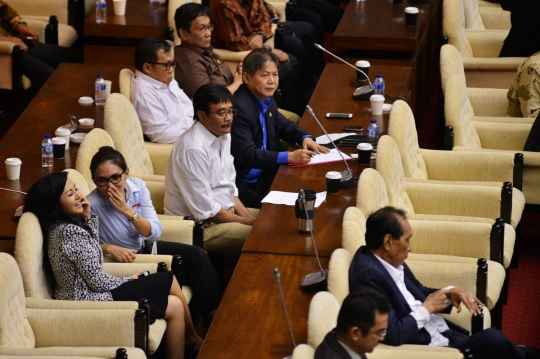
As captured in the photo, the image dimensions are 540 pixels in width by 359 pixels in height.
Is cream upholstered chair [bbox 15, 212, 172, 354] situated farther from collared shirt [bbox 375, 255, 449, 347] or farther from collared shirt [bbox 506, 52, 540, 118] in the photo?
collared shirt [bbox 506, 52, 540, 118]

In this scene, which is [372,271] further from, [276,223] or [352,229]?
[276,223]

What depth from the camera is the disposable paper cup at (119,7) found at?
23.7 feet

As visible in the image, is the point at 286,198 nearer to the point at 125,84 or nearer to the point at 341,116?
the point at 341,116

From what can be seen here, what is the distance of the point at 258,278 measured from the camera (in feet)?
13.8

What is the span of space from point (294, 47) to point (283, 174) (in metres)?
2.73

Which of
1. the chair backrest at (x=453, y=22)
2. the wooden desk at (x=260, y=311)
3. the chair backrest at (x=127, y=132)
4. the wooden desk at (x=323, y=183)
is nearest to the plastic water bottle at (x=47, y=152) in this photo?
the chair backrest at (x=127, y=132)

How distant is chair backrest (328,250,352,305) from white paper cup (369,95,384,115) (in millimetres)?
2034

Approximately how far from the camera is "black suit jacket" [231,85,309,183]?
5.36 metres

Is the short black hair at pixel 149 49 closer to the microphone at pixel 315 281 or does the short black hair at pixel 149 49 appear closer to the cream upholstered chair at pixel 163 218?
the cream upholstered chair at pixel 163 218

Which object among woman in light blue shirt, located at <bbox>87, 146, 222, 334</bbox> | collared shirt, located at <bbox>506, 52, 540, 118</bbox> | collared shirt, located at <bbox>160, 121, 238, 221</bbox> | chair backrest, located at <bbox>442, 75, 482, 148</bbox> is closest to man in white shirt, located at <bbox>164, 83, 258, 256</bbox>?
collared shirt, located at <bbox>160, 121, 238, 221</bbox>

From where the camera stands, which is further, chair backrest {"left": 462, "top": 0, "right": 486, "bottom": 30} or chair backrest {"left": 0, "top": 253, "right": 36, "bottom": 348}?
chair backrest {"left": 462, "top": 0, "right": 486, "bottom": 30}

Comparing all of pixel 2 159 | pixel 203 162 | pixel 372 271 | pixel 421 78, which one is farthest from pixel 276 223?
pixel 421 78

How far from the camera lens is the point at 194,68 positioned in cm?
629

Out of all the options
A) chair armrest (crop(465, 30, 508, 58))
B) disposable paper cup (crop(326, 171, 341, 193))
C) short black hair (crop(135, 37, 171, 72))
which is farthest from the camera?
chair armrest (crop(465, 30, 508, 58))
